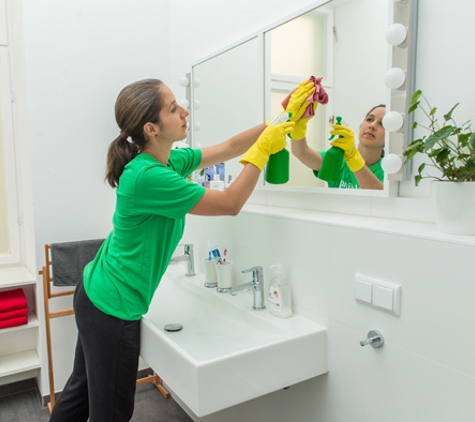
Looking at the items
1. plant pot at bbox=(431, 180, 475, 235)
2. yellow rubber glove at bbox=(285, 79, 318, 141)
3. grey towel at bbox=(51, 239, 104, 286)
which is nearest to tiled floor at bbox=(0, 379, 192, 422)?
grey towel at bbox=(51, 239, 104, 286)

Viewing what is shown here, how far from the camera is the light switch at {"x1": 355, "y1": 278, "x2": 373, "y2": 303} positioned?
1.12 m

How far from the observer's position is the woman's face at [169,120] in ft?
4.60

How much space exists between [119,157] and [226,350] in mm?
692

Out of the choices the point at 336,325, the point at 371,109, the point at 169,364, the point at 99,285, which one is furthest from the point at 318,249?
the point at 99,285

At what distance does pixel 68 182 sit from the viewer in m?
2.24

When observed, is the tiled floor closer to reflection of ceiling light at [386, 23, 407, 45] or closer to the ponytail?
the ponytail

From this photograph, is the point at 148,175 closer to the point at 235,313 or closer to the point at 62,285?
the point at 235,313

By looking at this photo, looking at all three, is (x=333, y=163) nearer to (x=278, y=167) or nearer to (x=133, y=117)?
(x=278, y=167)

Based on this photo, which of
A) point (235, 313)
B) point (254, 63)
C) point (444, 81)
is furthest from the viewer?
point (254, 63)

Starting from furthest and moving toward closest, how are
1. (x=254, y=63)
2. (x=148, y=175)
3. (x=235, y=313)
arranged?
(x=254, y=63), (x=235, y=313), (x=148, y=175)

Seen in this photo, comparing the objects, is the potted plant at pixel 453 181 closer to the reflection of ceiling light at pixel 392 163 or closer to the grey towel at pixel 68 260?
the reflection of ceiling light at pixel 392 163

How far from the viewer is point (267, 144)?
1.37 m

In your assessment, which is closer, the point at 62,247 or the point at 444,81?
the point at 444,81

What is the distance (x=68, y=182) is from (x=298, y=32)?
1371mm
